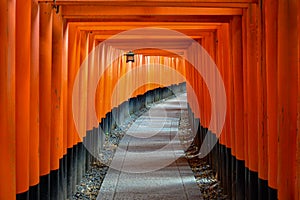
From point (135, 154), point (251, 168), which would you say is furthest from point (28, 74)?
point (135, 154)

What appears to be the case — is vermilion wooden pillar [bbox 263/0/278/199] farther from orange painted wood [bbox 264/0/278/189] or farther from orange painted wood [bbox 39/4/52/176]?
orange painted wood [bbox 39/4/52/176]

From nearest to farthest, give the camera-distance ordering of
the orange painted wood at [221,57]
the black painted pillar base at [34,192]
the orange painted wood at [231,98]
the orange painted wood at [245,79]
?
the black painted pillar base at [34,192] < the orange painted wood at [245,79] < the orange painted wood at [231,98] < the orange painted wood at [221,57]

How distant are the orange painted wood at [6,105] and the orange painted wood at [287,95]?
2.21 m

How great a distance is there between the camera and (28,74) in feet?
15.4

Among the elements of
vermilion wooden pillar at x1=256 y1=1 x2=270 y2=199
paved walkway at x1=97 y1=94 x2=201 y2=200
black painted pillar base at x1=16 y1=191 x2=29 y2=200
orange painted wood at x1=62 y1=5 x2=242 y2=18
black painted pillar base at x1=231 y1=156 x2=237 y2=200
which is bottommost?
paved walkway at x1=97 y1=94 x2=201 y2=200

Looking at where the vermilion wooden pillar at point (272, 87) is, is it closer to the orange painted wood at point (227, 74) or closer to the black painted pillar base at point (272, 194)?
the black painted pillar base at point (272, 194)

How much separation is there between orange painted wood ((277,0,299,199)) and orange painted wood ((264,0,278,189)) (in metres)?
0.34

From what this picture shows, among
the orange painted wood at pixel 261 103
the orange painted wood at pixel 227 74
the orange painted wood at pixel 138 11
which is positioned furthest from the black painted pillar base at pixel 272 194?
the orange painted wood at pixel 227 74

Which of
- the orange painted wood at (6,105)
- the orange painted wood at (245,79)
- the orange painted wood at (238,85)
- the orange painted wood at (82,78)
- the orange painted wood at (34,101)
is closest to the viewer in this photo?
the orange painted wood at (6,105)

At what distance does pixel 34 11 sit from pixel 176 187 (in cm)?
476

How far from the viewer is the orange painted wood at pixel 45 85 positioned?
18.6 ft

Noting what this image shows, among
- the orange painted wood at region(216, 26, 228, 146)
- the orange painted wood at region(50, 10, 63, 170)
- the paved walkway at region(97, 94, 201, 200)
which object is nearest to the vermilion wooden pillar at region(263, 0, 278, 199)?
the orange painted wood at region(50, 10, 63, 170)

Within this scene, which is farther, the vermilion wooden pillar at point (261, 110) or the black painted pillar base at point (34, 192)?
the vermilion wooden pillar at point (261, 110)

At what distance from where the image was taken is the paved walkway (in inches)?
332
